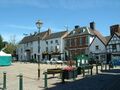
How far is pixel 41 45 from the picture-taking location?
89125 mm

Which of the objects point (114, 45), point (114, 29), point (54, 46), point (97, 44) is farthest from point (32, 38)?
point (114, 45)

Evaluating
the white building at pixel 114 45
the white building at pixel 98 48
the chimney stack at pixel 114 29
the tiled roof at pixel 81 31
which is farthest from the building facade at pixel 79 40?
the white building at pixel 114 45

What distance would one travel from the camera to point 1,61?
169ft

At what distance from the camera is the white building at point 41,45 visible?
80.4m

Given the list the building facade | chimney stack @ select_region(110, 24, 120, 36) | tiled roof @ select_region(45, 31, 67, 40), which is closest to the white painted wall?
the building facade

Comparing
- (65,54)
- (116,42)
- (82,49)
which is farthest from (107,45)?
(65,54)

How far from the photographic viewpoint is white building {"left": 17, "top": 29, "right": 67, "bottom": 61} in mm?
80375

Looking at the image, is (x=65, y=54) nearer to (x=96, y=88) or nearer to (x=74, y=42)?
(x=74, y=42)

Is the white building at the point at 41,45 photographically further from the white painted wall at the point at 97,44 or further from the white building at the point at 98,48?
the white building at the point at 98,48

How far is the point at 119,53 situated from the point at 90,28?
1287 centimetres

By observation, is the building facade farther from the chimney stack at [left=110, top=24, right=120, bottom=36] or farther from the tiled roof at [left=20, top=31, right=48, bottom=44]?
the tiled roof at [left=20, top=31, right=48, bottom=44]

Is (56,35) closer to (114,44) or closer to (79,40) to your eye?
(79,40)

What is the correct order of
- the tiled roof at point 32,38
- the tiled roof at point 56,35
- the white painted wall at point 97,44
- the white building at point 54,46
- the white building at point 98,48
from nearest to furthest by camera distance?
the white building at point 98,48 < the white painted wall at point 97,44 < the white building at point 54,46 < the tiled roof at point 56,35 < the tiled roof at point 32,38

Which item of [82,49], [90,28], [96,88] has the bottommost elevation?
[96,88]
